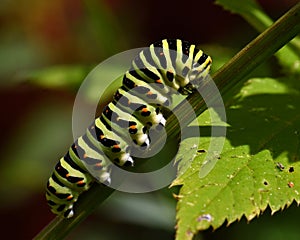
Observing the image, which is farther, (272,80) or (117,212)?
(117,212)

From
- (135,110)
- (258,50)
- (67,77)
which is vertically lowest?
(67,77)

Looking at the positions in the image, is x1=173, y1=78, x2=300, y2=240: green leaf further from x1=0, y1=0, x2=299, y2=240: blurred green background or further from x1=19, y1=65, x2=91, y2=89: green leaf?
x1=19, y1=65, x2=91, y2=89: green leaf

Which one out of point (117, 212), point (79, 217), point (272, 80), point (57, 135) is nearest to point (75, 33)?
point (57, 135)

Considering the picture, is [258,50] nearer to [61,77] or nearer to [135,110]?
[135,110]

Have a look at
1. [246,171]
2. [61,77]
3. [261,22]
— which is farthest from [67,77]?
[246,171]

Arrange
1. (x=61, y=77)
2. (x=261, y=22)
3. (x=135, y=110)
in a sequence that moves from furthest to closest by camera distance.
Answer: (x=61, y=77) → (x=261, y=22) → (x=135, y=110)

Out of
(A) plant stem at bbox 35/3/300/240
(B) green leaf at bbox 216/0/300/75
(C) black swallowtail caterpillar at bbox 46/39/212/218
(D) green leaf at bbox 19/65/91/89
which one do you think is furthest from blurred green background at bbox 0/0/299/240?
(A) plant stem at bbox 35/3/300/240

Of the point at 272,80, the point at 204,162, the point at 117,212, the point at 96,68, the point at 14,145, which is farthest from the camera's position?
the point at 14,145

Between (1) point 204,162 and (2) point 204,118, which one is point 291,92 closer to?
(2) point 204,118
